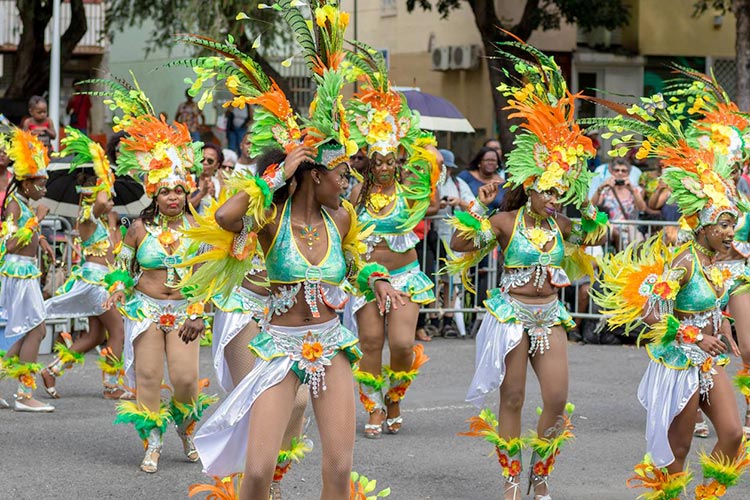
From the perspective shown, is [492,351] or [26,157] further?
[26,157]

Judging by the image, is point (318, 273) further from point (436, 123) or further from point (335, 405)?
point (436, 123)

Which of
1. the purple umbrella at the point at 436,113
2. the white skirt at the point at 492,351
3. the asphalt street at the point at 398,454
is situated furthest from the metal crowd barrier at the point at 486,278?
the white skirt at the point at 492,351

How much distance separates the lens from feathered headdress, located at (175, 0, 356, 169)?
19.8 ft

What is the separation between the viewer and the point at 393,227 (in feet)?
31.3

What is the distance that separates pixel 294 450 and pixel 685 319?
2.18 meters

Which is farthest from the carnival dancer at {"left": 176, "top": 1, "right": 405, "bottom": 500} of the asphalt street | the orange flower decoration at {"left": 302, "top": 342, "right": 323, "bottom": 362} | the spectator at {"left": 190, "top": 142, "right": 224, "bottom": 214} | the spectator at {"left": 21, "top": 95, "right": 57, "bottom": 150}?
the spectator at {"left": 21, "top": 95, "right": 57, "bottom": 150}

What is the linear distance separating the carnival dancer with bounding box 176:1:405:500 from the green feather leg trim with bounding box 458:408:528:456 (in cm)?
176

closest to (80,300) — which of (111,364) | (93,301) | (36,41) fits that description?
(93,301)

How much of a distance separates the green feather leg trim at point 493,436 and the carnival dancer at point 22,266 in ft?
12.8

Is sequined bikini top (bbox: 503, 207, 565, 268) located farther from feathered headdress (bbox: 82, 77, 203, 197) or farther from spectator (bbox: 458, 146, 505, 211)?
spectator (bbox: 458, 146, 505, 211)

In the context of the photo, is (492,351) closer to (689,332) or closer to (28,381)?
(689,332)

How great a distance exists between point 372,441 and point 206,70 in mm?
3828

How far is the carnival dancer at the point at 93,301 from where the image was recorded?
10.8 meters

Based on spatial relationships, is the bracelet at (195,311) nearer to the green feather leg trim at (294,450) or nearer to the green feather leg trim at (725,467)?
the green feather leg trim at (294,450)
